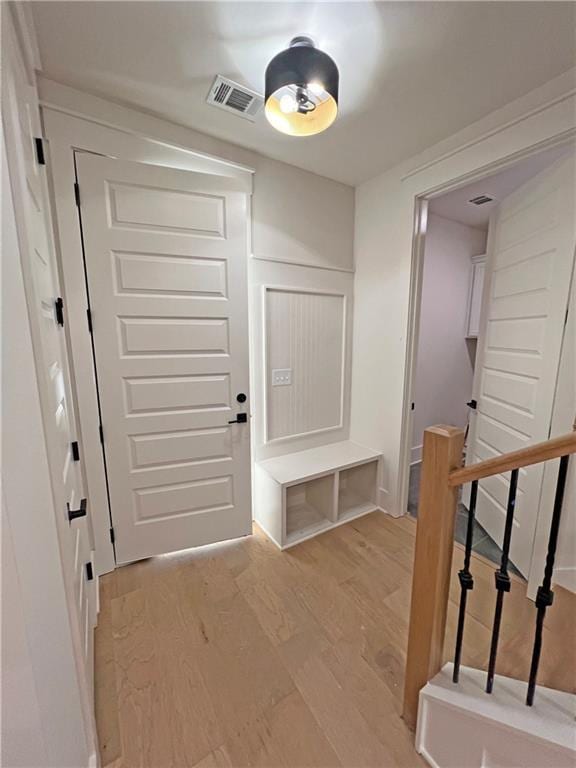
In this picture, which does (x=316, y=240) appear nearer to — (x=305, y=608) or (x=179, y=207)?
(x=179, y=207)

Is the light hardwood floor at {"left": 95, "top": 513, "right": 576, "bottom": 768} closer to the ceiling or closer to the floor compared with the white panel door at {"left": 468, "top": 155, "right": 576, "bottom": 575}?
closer to the floor

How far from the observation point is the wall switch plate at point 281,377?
2.38 metres

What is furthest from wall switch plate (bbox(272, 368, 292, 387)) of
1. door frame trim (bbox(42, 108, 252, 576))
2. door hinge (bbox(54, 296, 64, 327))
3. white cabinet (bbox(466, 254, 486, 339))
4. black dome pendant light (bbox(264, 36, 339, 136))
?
white cabinet (bbox(466, 254, 486, 339))

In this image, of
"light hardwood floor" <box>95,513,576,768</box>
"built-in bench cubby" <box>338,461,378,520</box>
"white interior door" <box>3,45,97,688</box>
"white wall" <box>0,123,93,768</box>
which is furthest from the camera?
"built-in bench cubby" <box>338,461,378,520</box>

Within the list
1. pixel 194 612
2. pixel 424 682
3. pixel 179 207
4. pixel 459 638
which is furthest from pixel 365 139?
pixel 194 612

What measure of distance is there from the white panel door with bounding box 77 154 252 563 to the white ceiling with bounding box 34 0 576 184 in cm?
35

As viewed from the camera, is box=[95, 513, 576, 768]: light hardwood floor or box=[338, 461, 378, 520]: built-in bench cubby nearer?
box=[95, 513, 576, 768]: light hardwood floor

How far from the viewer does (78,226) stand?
5.36 ft

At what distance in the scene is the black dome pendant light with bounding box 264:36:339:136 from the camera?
123 cm

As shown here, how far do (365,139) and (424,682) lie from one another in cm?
273

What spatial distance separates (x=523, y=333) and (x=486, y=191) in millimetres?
1403

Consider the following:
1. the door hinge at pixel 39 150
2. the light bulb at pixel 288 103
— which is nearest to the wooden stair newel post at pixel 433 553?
the light bulb at pixel 288 103

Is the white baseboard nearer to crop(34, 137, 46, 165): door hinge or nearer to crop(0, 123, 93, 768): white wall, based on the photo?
crop(0, 123, 93, 768): white wall

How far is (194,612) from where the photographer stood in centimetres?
167
